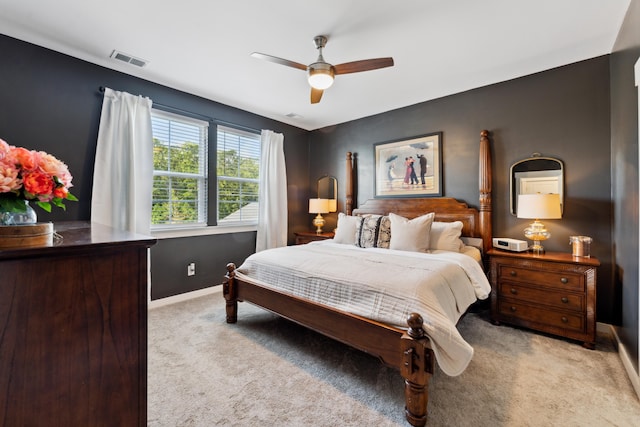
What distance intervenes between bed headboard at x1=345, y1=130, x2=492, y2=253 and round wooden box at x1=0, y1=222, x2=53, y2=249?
11.7 ft

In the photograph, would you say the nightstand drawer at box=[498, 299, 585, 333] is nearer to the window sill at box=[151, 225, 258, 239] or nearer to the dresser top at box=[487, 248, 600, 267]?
the dresser top at box=[487, 248, 600, 267]

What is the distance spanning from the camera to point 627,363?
6.63 feet

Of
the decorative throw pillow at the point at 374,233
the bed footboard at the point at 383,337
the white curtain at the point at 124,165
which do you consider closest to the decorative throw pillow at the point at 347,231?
the decorative throw pillow at the point at 374,233

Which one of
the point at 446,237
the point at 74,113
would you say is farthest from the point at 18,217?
the point at 446,237

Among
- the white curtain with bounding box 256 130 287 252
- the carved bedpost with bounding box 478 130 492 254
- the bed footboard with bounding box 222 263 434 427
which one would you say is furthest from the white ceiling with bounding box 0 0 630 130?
the bed footboard with bounding box 222 263 434 427

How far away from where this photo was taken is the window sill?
3.37m

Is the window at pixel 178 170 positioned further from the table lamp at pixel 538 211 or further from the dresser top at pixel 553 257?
the table lamp at pixel 538 211

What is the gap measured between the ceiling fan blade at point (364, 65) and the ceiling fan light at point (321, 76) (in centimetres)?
7

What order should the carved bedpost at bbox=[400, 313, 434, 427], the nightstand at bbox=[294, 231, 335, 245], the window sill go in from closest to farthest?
the carved bedpost at bbox=[400, 313, 434, 427]
the window sill
the nightstand at bbox=[294, 231, 335, 245]

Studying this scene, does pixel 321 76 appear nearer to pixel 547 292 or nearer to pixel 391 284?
pixel 391 284

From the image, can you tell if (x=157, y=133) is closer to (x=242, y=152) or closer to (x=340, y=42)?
(x=242, y=152)

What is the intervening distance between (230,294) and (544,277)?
292 centimetres

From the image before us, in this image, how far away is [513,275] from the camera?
107 inches

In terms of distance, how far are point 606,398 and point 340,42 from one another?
3147 mm
